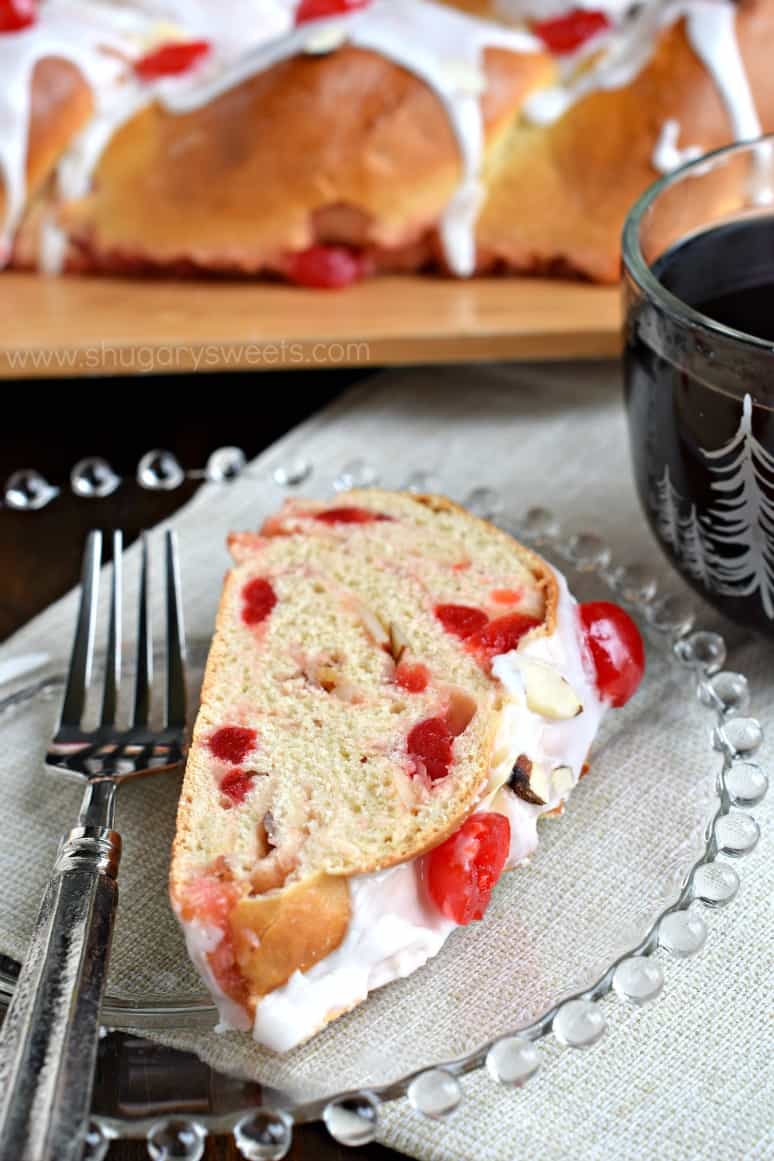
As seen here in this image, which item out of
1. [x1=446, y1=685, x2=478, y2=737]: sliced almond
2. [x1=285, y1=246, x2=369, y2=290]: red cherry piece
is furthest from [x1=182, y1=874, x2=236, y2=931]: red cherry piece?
[x1=285, y1=246, x2=369, y2=290]: red cherry piece

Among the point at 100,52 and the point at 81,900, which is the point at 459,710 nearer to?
the point at 81,900

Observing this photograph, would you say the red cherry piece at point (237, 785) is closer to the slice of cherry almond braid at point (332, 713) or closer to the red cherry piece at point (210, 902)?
the slice of cherry almond braid at point (332, 713)

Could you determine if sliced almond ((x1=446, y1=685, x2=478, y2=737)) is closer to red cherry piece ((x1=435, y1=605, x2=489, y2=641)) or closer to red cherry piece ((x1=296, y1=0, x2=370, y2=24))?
red cherry piece ((x1=435, y1=605, x2=489, y2=641))

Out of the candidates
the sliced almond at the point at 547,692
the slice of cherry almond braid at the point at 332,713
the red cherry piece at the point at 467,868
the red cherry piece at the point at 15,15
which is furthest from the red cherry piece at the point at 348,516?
the red cherry piece at the point at 15,15

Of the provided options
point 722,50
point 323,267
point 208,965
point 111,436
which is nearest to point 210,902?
point 208,965

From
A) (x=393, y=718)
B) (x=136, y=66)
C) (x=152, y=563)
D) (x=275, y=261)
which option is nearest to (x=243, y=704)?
(x=393, y=718)

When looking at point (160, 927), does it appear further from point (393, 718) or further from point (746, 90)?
point (746, 90)

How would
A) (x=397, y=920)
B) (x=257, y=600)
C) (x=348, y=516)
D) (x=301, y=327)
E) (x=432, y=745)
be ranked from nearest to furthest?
(x=397, y=920)
(x=432, y=745)
(x=257, y=600)
(x=348, y=516)
(x=301, y=327)
